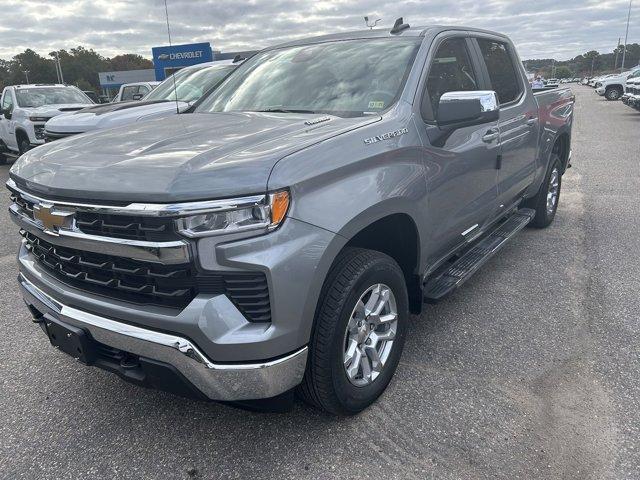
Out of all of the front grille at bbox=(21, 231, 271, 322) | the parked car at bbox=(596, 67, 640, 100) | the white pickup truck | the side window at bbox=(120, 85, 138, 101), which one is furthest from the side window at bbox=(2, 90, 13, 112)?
the parked car at bbox=(596, 67, 640, 100)

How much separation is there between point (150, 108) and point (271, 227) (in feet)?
20.3

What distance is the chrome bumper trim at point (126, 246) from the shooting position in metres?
1.99

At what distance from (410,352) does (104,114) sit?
596 centimetres

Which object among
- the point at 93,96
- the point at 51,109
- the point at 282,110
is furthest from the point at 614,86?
the point at 282,110

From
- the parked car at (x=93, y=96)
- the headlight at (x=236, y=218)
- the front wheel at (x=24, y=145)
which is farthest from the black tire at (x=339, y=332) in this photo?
the parked car at (x=93, y=96)

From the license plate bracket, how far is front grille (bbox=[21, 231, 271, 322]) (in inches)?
7.2

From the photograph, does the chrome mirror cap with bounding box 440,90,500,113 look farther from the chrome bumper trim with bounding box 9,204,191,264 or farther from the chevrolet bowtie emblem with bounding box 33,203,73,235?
the chevrolet bowtie emblem with bounding box 33,203,73,235

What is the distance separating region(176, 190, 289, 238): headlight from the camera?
1.99 m

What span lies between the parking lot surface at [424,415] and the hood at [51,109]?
7630 mm

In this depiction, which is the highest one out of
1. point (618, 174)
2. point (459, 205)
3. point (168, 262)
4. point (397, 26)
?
point (397, 26)

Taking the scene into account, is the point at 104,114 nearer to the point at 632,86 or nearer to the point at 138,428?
the point at 138,428

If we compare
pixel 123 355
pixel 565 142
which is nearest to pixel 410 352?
pixel 123 355

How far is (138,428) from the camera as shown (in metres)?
2.70

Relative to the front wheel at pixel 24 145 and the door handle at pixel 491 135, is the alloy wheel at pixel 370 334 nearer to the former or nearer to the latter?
the door handle at pixel 491 135
